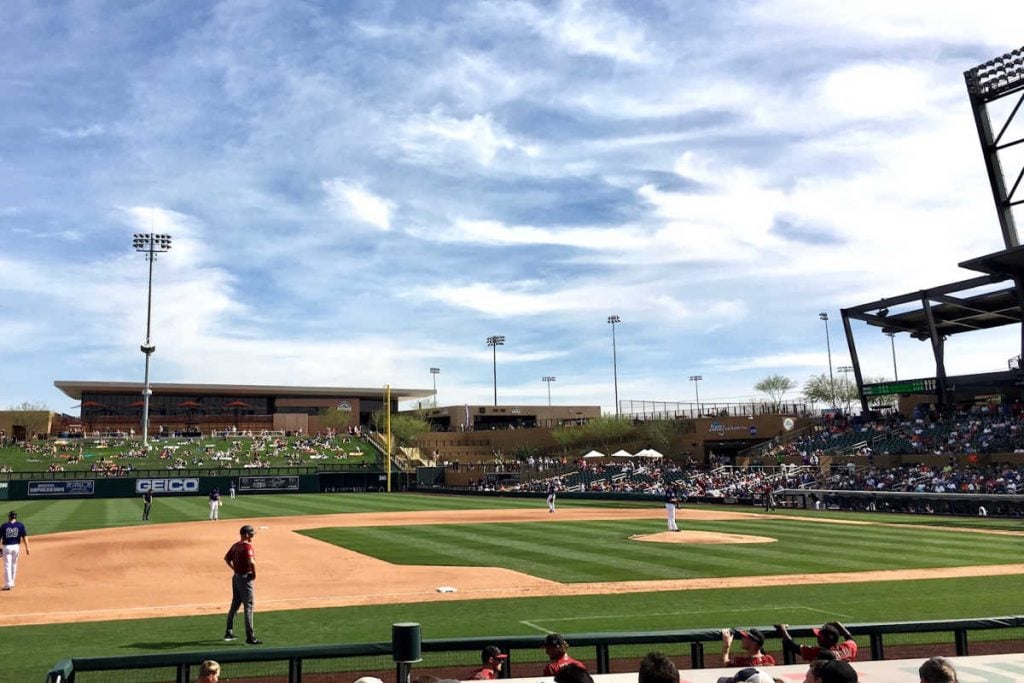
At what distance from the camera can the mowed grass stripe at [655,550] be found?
1945cm

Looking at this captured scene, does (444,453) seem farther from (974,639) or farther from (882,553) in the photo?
(974,639)

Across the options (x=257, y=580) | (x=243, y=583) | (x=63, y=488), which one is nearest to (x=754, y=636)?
(x=243, y=583)

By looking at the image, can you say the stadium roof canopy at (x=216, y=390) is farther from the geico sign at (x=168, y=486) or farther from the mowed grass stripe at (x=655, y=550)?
the mowed grass stripe at (x=655, y=550)

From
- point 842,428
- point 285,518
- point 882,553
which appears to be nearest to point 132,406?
point 285,518

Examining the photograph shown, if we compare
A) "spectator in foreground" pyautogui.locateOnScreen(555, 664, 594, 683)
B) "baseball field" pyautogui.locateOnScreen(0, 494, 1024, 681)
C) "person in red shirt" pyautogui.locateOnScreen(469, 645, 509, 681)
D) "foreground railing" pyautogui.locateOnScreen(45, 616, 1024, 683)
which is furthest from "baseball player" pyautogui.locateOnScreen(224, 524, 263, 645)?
"spectator in foreground" pyautogui.locateOnScreen(555, 664, 594, 683)

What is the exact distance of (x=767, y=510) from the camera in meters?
38.2

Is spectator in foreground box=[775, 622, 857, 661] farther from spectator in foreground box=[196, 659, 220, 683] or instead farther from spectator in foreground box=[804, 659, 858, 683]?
spectator in foreground box=[196, 659, 220, 683]

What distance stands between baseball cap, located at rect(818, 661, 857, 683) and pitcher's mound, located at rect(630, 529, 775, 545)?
20.9m

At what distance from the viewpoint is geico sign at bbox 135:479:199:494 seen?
5741 centimetres

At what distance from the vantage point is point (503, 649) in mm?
8242

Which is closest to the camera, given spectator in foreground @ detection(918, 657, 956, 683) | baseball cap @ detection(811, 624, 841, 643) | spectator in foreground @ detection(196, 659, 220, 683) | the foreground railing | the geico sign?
spectator in foreground @ detection(918, 657, 956, 683)

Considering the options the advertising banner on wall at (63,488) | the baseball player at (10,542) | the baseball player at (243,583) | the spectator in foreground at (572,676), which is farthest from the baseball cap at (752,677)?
the advertising banner on wall at (63,488)

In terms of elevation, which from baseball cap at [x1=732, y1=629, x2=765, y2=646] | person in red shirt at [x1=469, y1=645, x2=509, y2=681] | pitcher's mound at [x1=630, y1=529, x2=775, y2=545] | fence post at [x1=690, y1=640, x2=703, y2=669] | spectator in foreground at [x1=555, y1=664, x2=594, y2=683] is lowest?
pitcher's mound at [x1=630, y1=529, x2=775, y2=545]

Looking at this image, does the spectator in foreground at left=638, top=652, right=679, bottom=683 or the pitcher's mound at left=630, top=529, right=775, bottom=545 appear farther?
the pitcher's mound at left=630, top=529, right=775, bottom=545
